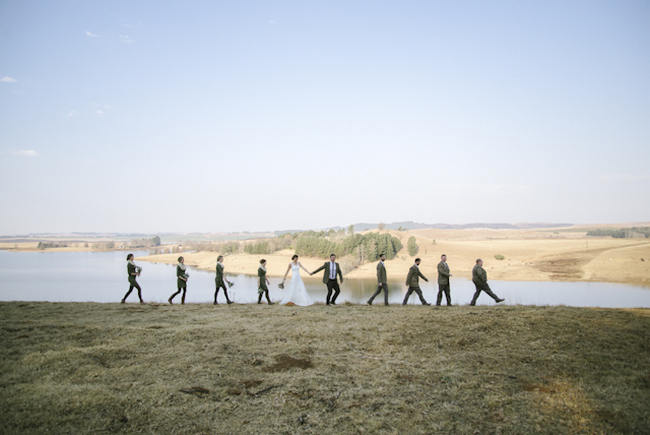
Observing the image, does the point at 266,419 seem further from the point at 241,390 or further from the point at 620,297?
the point at 620,297

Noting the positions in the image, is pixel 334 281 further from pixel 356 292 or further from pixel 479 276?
pixel 356 292

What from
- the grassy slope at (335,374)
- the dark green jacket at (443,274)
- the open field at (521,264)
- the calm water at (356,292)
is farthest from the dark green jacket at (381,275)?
the open field at (521,264)

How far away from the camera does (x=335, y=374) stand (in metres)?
7.79

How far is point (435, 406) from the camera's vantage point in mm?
6250

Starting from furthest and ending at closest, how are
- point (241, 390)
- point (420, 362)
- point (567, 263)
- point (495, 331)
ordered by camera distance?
point (567, 263) → point (495, 331) → point (420, 362) → point (241, 390)

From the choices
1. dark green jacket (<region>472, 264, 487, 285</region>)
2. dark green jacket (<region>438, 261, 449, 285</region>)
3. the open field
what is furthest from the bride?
the open field

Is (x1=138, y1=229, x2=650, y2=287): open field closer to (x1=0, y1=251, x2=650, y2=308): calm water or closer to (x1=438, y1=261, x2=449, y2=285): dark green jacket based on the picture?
(x1=0, y1=251, x2=650, y2=308): calm water

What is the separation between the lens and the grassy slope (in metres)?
5.79

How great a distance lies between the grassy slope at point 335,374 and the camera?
5789 millimetres

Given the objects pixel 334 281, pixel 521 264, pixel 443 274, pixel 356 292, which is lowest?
pixel 356 292

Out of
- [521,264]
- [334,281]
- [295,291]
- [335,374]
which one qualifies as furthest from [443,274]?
[521,264]

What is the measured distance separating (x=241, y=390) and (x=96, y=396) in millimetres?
2246

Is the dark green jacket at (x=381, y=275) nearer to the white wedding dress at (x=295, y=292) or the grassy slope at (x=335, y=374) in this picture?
the white wedding dress at (x=295, y=292)

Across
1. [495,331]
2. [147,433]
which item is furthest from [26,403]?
[495,331]
